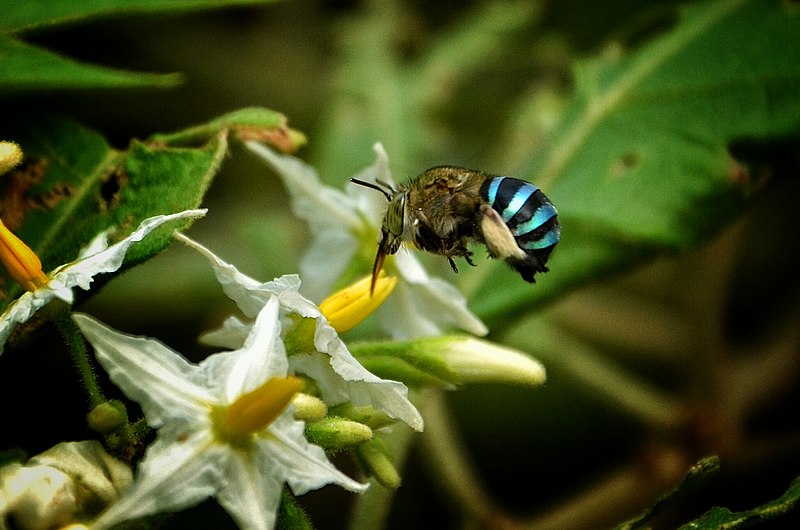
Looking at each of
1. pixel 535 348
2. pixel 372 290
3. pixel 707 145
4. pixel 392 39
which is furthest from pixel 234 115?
pixel 392 39

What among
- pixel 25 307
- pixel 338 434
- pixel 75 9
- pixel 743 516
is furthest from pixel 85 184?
pixel 743 516

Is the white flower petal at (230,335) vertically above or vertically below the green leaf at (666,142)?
above

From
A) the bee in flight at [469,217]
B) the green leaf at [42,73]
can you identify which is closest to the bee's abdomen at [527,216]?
the bee in flight at [469,217]

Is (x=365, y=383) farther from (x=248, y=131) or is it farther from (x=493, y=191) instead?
(x=248, y=131)

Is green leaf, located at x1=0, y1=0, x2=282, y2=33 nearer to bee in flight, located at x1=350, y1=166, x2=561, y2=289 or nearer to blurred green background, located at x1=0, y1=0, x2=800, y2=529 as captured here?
bee in flight, located at x1=350, y1=166, x2=561, y2=289

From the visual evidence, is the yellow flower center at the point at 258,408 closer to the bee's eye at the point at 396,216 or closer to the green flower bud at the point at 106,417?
the green flower bud at the point at 106,417

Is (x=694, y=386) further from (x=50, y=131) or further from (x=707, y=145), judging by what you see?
(x=50, y=131)
